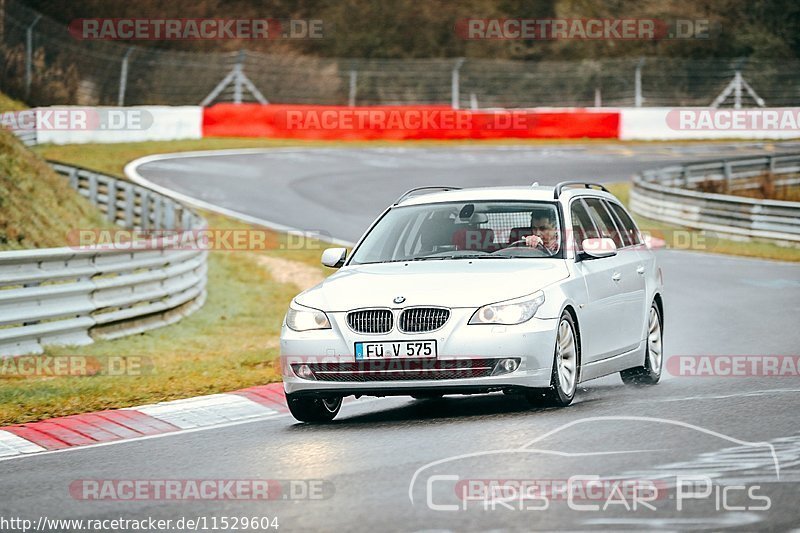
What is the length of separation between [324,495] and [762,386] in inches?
202

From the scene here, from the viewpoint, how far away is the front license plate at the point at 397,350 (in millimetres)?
9484

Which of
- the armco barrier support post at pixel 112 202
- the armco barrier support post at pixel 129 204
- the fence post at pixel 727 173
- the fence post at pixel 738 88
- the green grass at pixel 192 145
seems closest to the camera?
the armco barrier support post at pixel 129 204

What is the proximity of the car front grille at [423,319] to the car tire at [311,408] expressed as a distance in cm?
97

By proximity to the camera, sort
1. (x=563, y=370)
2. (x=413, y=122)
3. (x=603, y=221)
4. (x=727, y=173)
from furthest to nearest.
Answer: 1. (x=413, y=122)
2. (x=727, y=173)
3. (x=603, y=221)
4. (x=563, y=370)

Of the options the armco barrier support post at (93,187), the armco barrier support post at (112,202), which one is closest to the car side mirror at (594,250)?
the armco barrier support post at (112,202)

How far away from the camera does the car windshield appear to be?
10.8 m

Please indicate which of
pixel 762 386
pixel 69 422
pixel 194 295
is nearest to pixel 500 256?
pixel 762 386

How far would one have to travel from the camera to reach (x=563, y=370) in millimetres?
10062

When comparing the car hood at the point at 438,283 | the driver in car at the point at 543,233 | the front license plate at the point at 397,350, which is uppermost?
the driver in car at the point at 543,233

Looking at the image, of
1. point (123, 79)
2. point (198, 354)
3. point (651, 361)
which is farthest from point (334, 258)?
point (123, 79)

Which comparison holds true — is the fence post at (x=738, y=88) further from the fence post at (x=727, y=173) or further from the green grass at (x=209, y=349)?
the green grass at (x=209, y=349)

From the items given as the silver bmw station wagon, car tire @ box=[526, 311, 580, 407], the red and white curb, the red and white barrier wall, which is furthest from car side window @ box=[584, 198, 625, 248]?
the red and white barrier wall

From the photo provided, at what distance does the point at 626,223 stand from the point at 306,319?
380 cm

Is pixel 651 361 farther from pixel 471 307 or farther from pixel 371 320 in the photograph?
pixel 371 320
